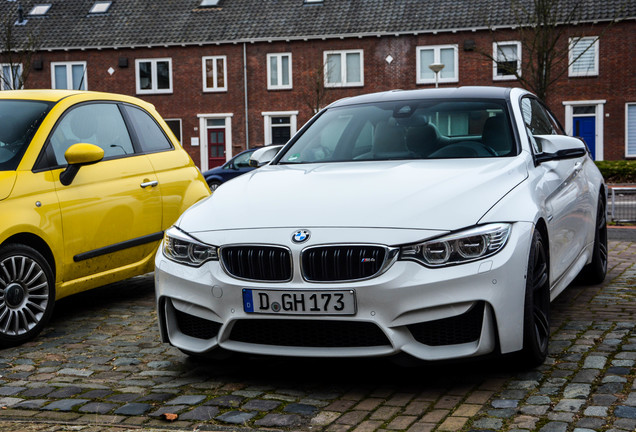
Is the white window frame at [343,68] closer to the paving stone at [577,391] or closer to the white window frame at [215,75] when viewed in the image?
the white window frame at [215,75]

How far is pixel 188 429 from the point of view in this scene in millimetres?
3879

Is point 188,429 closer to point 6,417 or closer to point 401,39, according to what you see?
point 6,417

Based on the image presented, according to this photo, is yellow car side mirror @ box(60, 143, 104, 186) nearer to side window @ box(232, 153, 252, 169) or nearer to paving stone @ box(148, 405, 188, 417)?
paving stone @ box(148, 405, 188, 417)

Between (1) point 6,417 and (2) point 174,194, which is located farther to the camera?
(2) point 174,194

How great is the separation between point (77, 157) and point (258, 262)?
249 cm

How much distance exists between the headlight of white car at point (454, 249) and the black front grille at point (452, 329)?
246 mm

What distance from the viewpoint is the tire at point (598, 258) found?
7414 mm

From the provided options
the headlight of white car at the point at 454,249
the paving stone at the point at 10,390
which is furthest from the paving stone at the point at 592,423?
the paving stone at the point at 10,390

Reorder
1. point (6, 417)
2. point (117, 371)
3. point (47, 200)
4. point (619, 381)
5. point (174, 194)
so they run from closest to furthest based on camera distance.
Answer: point (6, 417)
point (619, 381)
point (117, 371)
point (47, 200)
point (174, 194)

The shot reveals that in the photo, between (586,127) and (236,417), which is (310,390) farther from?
(586,127)

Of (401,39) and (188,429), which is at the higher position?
(401,39)

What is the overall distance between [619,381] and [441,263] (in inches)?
45.2

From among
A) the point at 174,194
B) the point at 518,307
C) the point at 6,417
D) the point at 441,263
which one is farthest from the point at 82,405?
the point at 174,194

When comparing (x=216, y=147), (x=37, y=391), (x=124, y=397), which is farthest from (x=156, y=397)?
(x=216, y=147)
